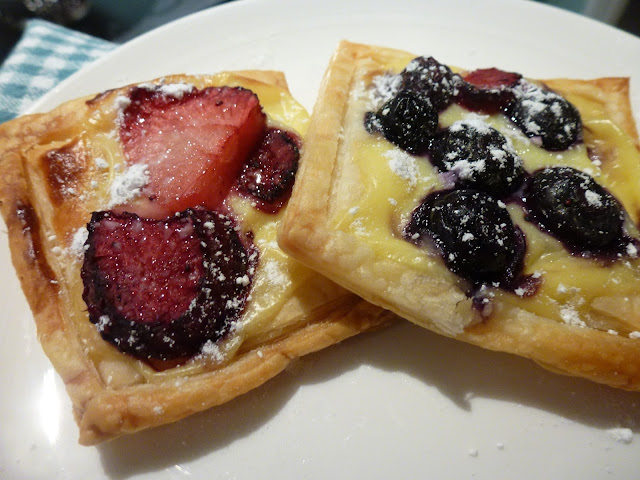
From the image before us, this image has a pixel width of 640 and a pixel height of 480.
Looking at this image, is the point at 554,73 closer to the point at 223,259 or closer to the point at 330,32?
the point at 330,32

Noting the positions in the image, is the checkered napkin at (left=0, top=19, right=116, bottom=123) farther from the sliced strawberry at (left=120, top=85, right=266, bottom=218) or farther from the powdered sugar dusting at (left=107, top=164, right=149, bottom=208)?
the powdered sugar dusting at (left=107, top=164, right=149, bottom=208)

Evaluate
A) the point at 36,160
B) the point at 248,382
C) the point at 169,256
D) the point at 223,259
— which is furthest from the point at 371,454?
the point at 36,160

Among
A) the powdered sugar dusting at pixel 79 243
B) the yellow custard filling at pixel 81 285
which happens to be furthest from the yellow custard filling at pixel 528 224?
the powdered sugar dusting at pixel 79 243

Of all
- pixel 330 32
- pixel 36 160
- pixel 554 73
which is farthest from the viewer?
pixel 330 32

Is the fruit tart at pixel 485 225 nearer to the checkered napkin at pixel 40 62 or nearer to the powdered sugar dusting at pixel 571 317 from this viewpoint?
the powdered sugar dusting at pixel 571 317

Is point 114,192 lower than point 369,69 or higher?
lower

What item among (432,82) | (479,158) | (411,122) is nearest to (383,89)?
(432,82)

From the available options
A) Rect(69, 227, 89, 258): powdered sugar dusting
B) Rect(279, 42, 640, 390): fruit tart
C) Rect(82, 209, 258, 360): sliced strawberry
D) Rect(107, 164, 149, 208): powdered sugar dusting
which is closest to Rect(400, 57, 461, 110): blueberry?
Rect(279, 42, 640, 390): fruit tart
